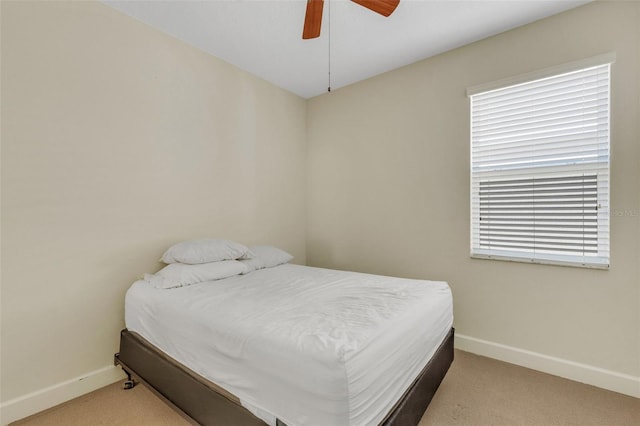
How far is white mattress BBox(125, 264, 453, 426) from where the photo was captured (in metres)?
1.05

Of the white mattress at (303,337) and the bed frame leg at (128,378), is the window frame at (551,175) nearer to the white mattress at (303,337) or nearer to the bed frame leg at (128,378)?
the white mattress at (303,337)

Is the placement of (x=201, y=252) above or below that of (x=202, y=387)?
above

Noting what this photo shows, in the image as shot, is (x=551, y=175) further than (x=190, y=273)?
Yes

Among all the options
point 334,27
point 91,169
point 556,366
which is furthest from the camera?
point 334,27

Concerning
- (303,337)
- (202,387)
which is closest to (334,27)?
(303,337)

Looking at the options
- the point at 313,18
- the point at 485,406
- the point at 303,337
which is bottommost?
the point at 485,406

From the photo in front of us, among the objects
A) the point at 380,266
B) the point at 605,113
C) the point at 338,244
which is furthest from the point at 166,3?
the point at 605,113

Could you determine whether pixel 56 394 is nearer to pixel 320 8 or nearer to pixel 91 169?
pixel 91 169

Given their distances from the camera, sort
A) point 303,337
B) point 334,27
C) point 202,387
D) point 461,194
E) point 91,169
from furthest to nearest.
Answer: point 461,194 < point 334,27 < point 91,169 < point 202,387 < point 303,337

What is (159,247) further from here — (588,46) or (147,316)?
(588,46)

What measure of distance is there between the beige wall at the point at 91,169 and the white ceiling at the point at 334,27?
0.91 ft

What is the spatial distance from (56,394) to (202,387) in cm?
126

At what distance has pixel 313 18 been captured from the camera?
175 centimetres

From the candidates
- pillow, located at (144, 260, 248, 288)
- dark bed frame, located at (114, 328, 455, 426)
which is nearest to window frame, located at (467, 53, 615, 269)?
dark bed frame, located at (114, 328, 455, 426)
